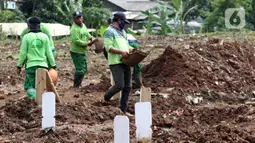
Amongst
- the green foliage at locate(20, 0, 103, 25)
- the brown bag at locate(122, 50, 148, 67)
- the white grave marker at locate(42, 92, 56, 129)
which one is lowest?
the white grave marker at locate(42, 92, 56, 129)

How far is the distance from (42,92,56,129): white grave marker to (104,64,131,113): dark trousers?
212 centimetres

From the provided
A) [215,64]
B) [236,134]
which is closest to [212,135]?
[236,134]

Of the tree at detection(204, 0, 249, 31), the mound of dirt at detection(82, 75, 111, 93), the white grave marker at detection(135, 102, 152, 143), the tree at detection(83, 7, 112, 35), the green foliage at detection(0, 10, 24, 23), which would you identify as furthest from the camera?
the tree at detection(204, 0, 249, 31)

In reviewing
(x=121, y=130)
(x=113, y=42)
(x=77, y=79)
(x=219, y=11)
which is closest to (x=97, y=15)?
(x=219, y=11)

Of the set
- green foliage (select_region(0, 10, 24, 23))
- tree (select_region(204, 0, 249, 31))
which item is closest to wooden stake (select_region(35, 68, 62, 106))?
green foliage (select_region(0, 10, 24, 23))

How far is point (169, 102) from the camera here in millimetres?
10633

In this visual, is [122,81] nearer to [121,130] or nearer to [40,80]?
[40,80]

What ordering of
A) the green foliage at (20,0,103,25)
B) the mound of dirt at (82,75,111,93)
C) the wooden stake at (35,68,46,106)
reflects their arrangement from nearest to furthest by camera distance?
the wooden stake at (35,68,46,106)
the mound of dirt at (82,75,111,93)
the green foliage at (20,0,103,25)

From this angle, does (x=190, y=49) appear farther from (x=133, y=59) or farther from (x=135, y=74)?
(x=133, y=59)

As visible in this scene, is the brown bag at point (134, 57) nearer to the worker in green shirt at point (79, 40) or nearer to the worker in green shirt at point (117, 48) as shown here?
the worker in green shirt at point (117, 48)

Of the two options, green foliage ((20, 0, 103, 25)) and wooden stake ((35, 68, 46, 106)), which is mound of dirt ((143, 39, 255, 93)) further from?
green foliage ((20, 0, 103, 25))

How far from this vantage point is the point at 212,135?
6453mm

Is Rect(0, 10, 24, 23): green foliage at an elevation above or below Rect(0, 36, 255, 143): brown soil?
above

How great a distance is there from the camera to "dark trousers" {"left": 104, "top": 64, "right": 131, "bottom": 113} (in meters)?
9.11
